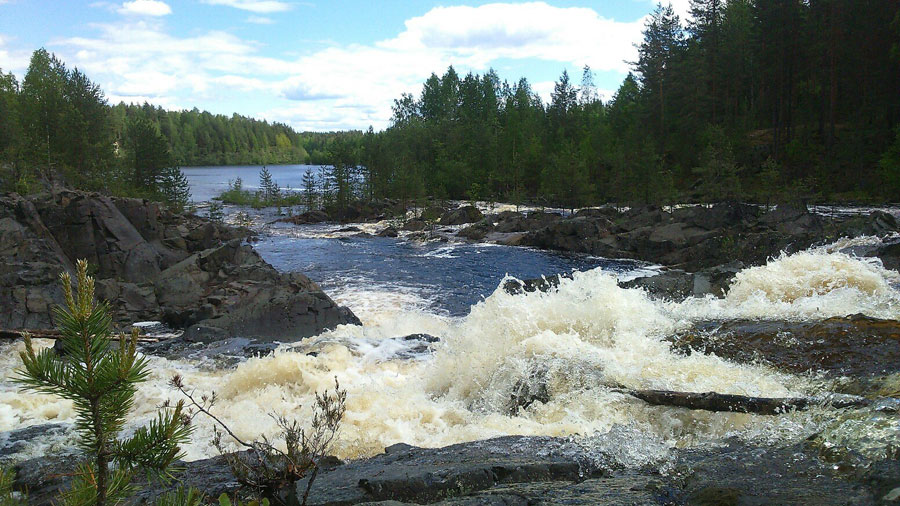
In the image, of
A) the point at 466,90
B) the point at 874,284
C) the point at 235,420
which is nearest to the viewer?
the point at 235,420

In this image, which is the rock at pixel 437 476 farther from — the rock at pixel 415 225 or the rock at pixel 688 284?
the rock at pixel 415 225

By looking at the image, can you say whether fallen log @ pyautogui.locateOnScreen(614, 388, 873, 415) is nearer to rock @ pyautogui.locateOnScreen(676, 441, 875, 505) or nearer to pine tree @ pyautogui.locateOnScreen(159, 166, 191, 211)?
rock @ pyautogui.locateOnScreen(676, 441, 875, 505)

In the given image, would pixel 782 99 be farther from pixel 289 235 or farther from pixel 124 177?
pixel 124 177

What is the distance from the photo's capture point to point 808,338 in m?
9.14

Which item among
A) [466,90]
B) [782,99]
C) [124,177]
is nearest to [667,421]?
[124,177]

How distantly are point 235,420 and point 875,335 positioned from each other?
10.2 m

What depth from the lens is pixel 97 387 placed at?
257cm

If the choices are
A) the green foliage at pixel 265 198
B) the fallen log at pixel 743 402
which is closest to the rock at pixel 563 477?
the fallen log at pixel 743 402

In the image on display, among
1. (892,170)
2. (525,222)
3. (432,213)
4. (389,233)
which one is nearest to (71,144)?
(389,233)

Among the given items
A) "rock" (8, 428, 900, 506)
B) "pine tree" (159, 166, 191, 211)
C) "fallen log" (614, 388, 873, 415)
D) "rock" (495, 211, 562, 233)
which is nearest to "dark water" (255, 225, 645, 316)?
"rock" (495, 211, 562, 233)

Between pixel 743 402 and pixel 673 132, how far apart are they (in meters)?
55.4

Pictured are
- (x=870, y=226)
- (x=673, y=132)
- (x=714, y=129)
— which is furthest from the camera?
(x=673, y=132)

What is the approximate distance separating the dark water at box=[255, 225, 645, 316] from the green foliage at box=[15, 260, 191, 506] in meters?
16.9

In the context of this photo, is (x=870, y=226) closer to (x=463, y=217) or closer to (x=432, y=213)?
(x=463, y=217)
